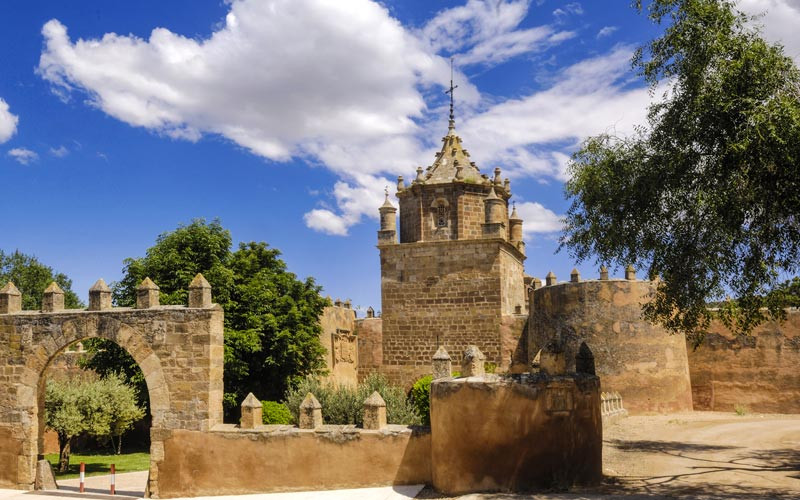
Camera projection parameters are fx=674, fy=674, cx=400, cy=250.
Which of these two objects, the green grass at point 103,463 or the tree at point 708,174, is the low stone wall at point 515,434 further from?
the green grass at point 103,463

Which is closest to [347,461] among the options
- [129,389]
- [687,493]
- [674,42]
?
[687,493]

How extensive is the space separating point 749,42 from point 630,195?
3.26 metres

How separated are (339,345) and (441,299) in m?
5.00

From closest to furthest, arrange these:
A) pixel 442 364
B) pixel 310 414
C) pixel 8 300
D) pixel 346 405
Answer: pixel 310 414 < pixel 442 364 < pixel 8 300 < pixel 346 405

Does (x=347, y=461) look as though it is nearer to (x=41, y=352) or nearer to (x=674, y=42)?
(x=41, y=352)

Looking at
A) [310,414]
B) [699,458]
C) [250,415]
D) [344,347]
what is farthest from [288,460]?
[344,347]

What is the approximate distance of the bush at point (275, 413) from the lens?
2311 centimetres

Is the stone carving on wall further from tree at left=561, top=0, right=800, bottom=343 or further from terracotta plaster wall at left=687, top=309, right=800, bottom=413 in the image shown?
tree at left=561, top=0, right=800, bottom=343

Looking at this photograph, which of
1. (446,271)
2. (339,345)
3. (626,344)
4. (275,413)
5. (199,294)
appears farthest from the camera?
(339,345)

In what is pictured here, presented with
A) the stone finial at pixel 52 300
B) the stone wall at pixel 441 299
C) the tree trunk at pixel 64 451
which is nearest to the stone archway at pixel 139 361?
the stone finial at pixel 52 300

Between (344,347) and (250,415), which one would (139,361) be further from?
(344,347)

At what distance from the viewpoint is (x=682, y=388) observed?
2397cm

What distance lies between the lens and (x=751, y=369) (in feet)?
80.8

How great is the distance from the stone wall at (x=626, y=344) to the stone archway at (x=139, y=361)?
1328 cm
